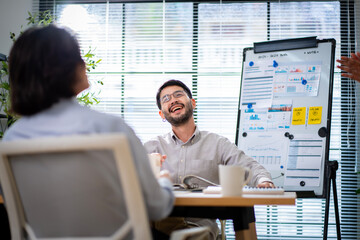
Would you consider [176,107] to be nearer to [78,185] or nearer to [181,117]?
[181,117]

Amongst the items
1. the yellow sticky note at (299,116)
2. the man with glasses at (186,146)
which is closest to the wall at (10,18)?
the man with glasses at (186,146)

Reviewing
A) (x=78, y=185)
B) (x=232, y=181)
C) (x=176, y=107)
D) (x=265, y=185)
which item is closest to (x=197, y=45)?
(x=176, y=107)

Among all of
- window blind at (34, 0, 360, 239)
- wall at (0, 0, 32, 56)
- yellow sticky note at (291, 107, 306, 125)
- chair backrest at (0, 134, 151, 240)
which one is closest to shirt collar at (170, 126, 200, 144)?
yellow sticky note at (291, 107, 306, 125)

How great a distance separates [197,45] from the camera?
13.5 ft

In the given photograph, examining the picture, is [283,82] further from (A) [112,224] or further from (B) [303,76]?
(A) [112,224]

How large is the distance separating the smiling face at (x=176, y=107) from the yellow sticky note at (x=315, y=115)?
892mm

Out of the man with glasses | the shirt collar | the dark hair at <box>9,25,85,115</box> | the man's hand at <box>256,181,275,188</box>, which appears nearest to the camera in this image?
the dark hair at <box>9,25,85,115</box>

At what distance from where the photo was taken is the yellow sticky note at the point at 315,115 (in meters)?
3.11

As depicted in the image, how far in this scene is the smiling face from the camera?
9.43 ft

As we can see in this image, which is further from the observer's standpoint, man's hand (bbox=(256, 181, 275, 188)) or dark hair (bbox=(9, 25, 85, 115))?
man's hand (bbox=(256, 181, 275, 188))

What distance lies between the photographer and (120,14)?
13.8 feet

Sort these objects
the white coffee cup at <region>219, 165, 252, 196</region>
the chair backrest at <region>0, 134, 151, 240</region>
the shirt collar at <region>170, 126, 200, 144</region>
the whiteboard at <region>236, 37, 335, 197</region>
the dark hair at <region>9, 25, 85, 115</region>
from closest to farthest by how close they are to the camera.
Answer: the chair backrest at <region>0, 134, 151, 240</region>
the dark hair at <region>9, 25, 85, 115</region>
the white coffee cup at <region>219, 165, 252, 196</region>
the shirt collar at <region>170, 126, 200, 144</region>
the whiteboard at <region>236, 37, 335, 197</region>

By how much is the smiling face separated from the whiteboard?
64 centimetres

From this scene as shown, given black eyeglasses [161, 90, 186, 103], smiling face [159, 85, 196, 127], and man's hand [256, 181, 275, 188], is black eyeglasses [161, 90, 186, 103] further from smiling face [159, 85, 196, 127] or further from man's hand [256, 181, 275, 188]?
man's hand [256, 181, 275, 188]
